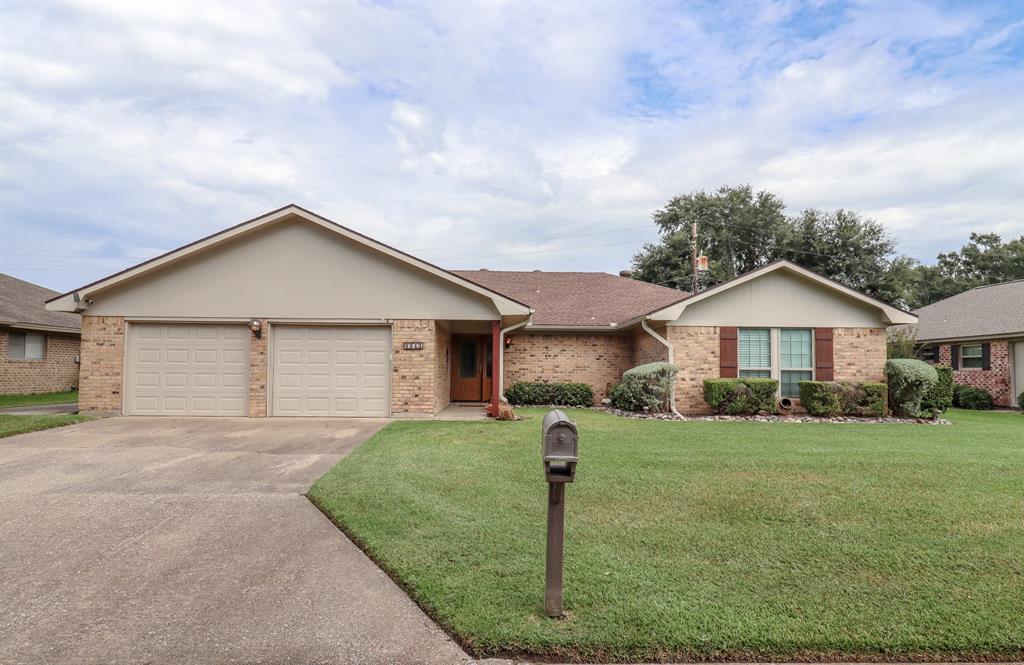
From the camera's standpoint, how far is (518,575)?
3.73m

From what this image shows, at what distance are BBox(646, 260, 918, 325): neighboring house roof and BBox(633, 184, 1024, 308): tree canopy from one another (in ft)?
66.1

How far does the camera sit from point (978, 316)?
2058 centimetres

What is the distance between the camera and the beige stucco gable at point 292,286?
1241 cm

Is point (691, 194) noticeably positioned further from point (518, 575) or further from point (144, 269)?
point (518, 575)

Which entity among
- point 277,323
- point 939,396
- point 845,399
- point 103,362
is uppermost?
point 277,323

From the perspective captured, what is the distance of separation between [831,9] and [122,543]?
1309 centimetres

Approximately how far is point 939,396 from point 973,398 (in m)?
7.00

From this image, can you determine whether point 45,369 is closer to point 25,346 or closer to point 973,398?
point 25,346

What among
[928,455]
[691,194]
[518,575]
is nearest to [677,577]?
[518,575]

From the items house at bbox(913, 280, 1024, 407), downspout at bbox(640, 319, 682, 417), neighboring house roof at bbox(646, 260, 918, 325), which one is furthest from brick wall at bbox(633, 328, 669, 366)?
house at bbox(913, 280, 1024, 407)

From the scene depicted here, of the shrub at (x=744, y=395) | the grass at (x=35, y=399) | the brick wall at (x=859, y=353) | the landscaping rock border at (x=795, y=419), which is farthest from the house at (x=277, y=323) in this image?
the brick wall at (x=859, y=353)

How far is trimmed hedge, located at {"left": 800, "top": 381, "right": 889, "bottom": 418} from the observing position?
1367cm

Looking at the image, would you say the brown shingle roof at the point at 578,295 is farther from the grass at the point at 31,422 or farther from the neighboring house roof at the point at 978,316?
the neighboring house roof at the point at 978,316

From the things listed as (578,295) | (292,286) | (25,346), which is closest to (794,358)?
(578,295)
